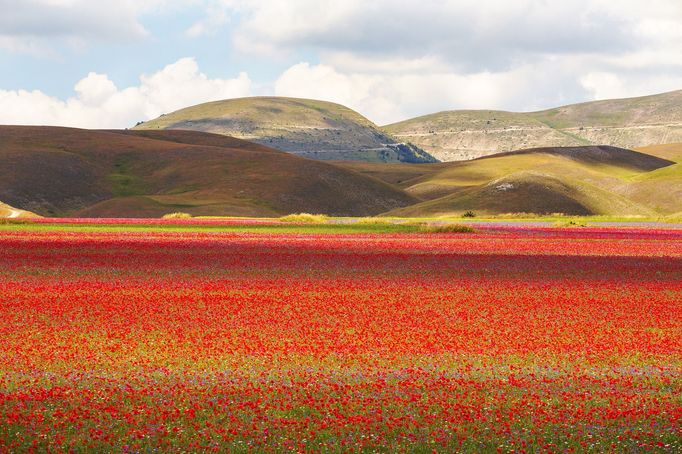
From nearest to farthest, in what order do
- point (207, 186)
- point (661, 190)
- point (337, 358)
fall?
1. point (337, 358)
2. point (661, 190)
3. point (207, 186)

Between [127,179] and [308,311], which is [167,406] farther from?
[127,179]

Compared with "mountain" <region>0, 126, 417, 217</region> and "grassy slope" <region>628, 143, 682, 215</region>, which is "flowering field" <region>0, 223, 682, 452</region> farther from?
"grassy slope" <region>628, 143, 682, 215</region>

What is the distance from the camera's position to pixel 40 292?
A: 2864cm

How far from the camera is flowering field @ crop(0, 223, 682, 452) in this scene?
13.8 m

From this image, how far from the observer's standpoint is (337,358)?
1884 cm

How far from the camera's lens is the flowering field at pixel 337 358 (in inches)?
544

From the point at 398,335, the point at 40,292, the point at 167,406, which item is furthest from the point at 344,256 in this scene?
the point at 167,406

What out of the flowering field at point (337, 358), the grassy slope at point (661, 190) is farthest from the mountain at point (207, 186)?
the flowering field at point (337, 358)

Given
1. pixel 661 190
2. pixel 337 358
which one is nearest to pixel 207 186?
pixel 661 190

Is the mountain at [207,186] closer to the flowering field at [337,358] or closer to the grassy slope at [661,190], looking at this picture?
the grassy slope at [661,190]

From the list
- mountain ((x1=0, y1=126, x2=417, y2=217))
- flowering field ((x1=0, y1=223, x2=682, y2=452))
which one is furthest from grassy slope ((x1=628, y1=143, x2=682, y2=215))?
flowering field ((x1=0, y1=223, x2=682, y2=452))

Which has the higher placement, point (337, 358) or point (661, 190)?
point (661, 190)

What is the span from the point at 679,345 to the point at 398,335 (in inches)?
254

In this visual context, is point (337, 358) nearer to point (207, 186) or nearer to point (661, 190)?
point (661, 190)
